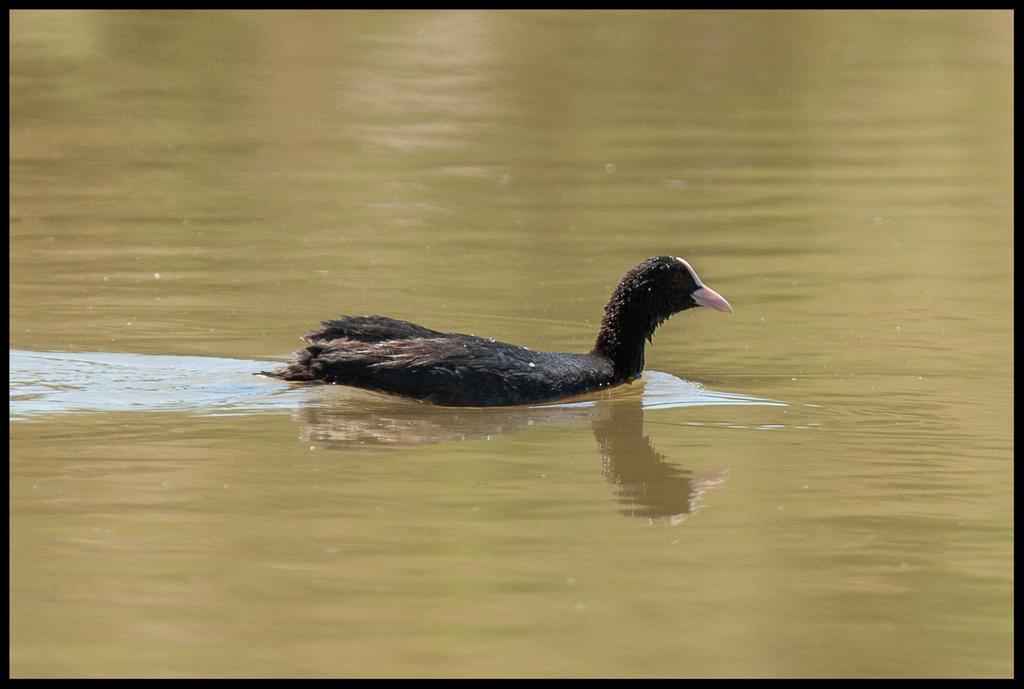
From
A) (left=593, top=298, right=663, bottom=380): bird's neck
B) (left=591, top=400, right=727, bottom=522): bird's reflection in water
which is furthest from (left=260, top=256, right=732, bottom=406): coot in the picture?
(left=591, top=400, right=727, bottom=522): bird's reflection in water

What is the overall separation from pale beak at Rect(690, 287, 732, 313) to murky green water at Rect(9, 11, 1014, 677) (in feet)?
1.36

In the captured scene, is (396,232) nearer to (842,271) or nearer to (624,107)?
(842,271)

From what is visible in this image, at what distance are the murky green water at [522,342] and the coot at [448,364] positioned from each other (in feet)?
0.52

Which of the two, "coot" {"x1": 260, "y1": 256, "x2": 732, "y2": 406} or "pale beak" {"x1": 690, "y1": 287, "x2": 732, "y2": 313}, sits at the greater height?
"pale beak" {"x1": 690, "y1": 287, "x2": 732, "y2": 313}

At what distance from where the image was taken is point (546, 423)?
9992 mm

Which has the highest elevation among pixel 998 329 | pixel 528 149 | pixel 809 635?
pixel 528 149

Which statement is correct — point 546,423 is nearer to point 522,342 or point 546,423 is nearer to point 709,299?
point 709,299

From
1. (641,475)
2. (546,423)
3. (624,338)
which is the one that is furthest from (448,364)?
(641,475)

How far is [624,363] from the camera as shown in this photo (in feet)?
36.3

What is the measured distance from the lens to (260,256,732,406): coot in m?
10.1

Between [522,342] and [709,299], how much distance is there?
4.52ft

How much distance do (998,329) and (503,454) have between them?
180 inches

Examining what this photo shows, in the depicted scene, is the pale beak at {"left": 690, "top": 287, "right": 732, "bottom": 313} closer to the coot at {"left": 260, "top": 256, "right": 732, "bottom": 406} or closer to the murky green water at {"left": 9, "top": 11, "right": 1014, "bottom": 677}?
the coot at {"left": 260, "top": 256, "right": 732, "bottom": 406}

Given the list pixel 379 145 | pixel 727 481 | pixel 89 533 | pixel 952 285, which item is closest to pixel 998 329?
pixel 952 285
